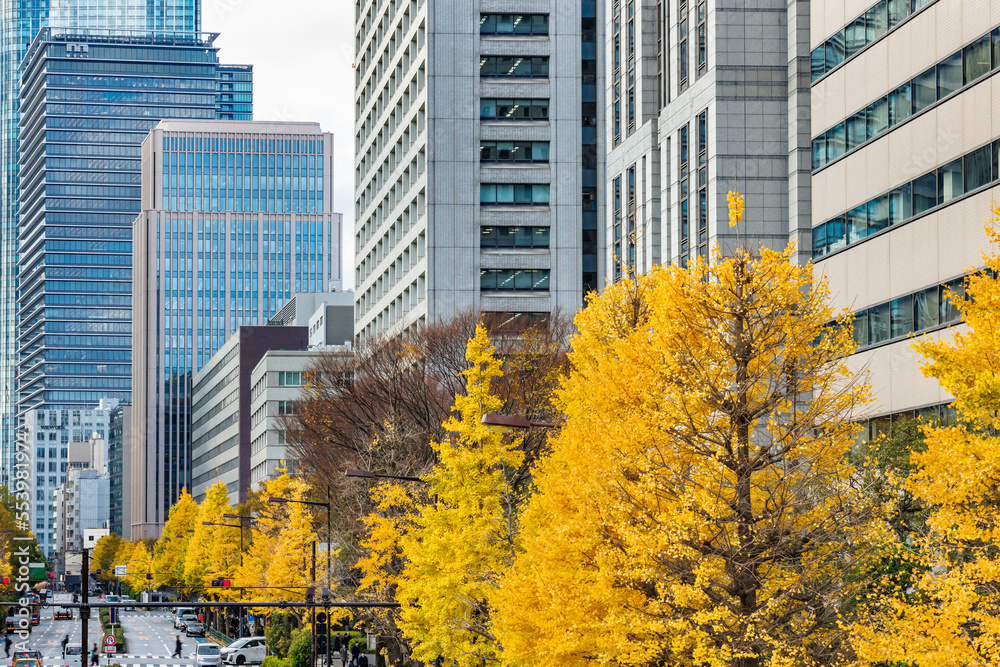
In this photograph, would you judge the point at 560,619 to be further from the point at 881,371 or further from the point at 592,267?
the point at 592,267

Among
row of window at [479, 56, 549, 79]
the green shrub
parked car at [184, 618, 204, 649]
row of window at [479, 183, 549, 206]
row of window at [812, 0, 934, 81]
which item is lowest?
parked car at [184, 618, 204, 649]

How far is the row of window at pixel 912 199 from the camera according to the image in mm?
43062

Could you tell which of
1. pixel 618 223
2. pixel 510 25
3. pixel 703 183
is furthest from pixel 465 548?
pixel 510 25

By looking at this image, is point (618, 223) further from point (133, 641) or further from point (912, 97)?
point (133, 641)

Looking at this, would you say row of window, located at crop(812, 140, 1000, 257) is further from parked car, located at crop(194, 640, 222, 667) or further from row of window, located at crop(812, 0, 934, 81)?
parked car, located at crop(194, 640, 222, 667)

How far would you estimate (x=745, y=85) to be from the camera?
237 ft

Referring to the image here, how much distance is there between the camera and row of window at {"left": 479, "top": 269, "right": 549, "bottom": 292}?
98500mm

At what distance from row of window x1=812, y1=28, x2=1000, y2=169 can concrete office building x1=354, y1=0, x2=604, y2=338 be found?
44.0 m

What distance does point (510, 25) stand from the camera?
101 meters

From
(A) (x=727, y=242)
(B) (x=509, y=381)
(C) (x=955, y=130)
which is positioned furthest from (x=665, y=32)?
(C) (x=955, y=130)

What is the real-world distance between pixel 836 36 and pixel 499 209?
47.7 metres

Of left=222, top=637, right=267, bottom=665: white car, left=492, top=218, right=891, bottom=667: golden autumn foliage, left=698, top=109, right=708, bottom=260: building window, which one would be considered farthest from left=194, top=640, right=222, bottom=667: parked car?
left=492, top=218, right=891, bottom=667: golden autumn foliage

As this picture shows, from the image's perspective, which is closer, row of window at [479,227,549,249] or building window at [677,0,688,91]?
building window at [677,0,688,91]

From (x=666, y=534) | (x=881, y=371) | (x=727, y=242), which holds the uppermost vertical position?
(x=727, y=242)
